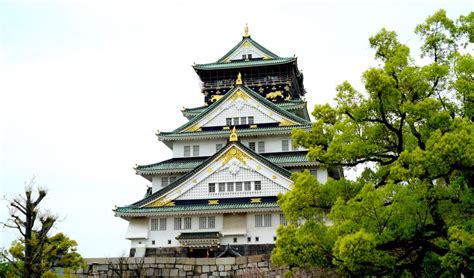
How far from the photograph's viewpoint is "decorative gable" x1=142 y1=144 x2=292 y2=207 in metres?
34.5

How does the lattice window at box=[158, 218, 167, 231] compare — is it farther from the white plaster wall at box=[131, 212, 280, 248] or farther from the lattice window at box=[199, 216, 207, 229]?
the lattice window at box=[199, 216, 207, 229]

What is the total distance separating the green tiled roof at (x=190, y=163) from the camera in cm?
3622

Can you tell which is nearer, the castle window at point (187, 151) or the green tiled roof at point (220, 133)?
the green tiled roof at point (220, 133)

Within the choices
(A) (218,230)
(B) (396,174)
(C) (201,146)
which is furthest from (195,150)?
(B) (396,174)

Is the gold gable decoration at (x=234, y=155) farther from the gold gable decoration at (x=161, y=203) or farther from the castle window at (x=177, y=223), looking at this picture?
the castle window at (x=177, y=223)

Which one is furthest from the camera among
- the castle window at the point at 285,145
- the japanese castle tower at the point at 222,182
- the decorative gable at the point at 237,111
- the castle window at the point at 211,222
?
the decorative gable at the point at 237,111

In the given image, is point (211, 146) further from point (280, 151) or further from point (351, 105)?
point (351, 105)

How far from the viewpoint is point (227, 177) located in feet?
115

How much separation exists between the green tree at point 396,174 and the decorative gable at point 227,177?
56.7 ft

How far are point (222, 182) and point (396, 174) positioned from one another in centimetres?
2109

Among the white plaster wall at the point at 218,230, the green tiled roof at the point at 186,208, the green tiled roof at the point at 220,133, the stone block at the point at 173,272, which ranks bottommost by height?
the stone block at the point at 173,272

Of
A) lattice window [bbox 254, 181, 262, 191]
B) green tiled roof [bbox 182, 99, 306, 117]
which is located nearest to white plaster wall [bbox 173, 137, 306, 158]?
green tiled roof [bbox 182, 99, 306, 117]

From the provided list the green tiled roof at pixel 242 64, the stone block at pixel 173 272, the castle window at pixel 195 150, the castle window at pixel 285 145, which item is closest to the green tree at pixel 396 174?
the stone block at pixel 173 272

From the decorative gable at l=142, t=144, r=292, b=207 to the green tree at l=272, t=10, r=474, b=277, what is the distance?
17293 millimetres
